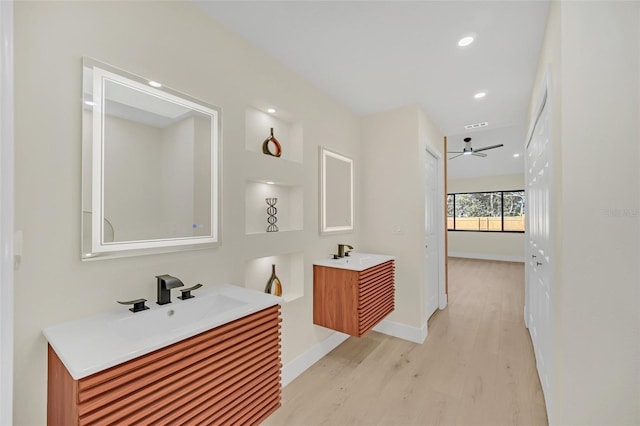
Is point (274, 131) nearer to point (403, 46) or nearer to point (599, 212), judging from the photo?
point (403, 46)

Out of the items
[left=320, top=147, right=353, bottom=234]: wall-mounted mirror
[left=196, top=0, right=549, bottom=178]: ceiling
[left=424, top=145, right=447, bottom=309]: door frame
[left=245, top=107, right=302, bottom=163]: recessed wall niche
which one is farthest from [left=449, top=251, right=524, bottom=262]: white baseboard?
[left=245, top=107, right=302, bottom=163]: recessed wall niche

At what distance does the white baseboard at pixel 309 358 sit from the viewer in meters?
2.19

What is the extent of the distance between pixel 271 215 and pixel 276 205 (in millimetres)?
110

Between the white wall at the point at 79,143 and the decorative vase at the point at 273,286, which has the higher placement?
the white wall at the point at 79,143

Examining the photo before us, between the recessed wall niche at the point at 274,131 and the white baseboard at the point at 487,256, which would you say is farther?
the white baseboard at the point at 487,256

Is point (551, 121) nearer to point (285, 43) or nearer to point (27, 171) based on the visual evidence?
point (285, 43)

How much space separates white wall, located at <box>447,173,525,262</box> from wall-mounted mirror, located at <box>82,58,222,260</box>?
323 inches

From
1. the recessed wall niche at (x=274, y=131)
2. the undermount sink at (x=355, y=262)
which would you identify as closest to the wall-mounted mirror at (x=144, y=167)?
the recessed wall niche at (x=274, y=131)

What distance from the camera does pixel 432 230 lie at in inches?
145

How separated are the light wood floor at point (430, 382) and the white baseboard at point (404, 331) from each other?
0.23 ft

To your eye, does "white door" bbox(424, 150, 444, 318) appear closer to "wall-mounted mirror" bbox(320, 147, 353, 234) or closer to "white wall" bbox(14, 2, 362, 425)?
"wall-mounted mirror" bbox(320, 147, 353, 234)

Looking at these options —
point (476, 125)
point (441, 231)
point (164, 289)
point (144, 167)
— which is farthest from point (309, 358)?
point (476, 125)

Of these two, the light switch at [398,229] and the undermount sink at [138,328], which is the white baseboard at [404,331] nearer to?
the light switch at [398,229]

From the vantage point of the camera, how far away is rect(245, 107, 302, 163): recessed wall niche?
2.17 m
